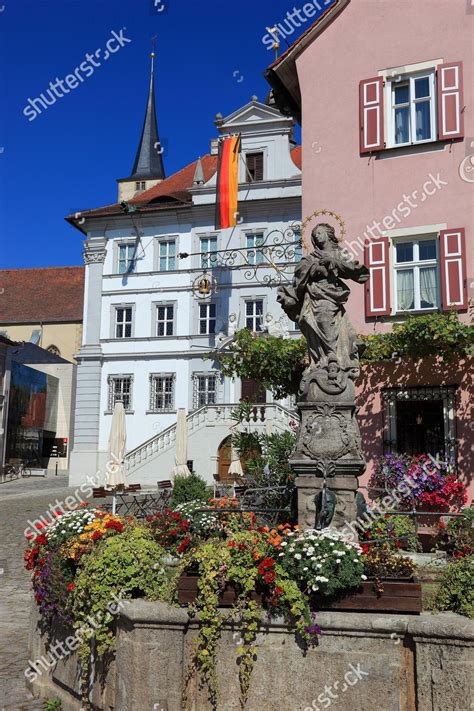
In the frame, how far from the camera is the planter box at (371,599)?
15.8 feet

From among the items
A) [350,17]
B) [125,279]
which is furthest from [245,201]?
[350,17]

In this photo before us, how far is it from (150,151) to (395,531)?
4248cm

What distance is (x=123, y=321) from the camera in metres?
31.4

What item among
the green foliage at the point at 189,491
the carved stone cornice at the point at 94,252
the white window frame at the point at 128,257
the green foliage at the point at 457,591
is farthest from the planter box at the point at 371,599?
the carved stone cornice at the point at 94,252

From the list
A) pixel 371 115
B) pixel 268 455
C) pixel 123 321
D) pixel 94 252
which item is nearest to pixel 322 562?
pixel 268 455

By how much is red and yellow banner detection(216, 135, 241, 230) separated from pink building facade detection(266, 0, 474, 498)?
1264 cm

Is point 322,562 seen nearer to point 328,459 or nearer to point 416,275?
point 328,459

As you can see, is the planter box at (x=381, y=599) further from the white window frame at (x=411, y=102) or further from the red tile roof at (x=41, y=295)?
the red tile roof at (x=41, y=295)

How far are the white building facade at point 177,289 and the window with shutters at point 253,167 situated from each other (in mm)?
43

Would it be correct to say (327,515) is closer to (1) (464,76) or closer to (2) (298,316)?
(2) (298,316)

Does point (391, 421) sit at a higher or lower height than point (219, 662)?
higher

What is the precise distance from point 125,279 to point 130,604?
2732cm

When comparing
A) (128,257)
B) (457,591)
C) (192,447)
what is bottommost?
(457,591)

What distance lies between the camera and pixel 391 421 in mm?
12508
